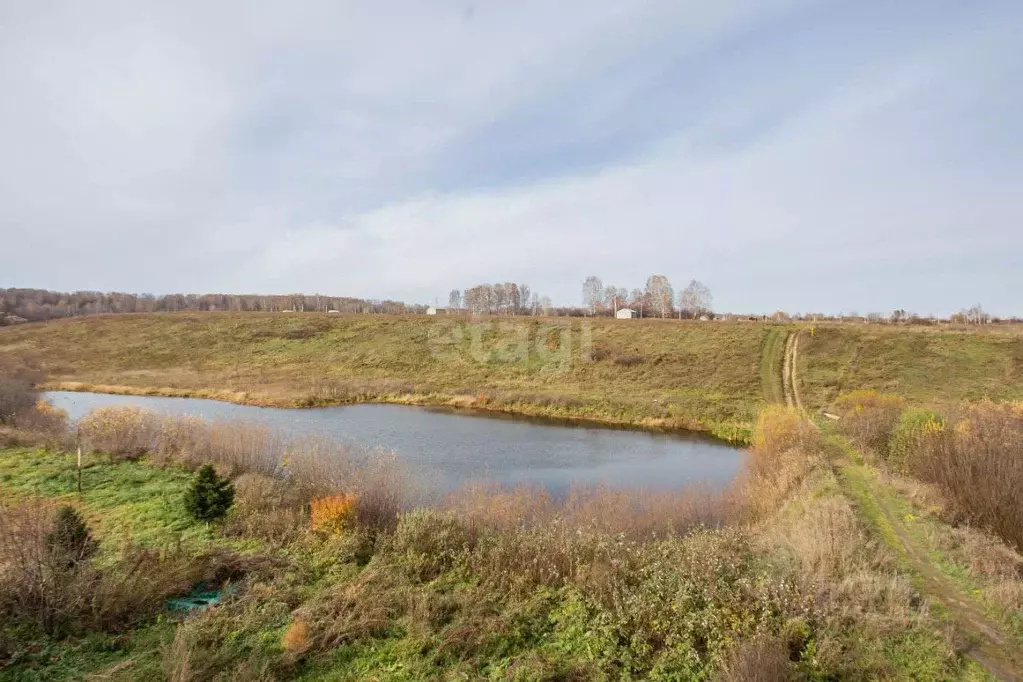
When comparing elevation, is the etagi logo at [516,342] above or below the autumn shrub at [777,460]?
above

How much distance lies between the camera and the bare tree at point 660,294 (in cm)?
9275

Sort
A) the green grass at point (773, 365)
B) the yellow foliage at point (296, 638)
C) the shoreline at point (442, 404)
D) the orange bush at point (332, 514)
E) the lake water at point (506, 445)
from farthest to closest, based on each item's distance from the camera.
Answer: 1. the green grass at point (773, 365)
2. the shoreline at point (442, 404)
3. the lake water at point (506, 445)
4. the orange bush at point (332, 514)
5. the yellow foliage at point (296, 638)

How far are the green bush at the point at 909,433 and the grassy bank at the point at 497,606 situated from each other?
14.5 feet

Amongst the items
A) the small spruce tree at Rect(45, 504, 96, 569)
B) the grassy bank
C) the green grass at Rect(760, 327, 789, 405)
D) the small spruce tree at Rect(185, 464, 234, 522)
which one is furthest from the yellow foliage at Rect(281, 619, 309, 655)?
the green grass at Rect(760, 327, 789, 405)

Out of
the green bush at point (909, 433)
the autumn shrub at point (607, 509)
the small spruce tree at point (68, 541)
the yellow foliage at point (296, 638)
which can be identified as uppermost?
the green bush at point (909, 433)

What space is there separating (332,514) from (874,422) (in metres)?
18.2

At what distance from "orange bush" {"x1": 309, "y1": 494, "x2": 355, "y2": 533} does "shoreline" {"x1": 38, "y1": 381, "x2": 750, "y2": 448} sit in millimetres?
20481

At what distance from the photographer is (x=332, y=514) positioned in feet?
35.0

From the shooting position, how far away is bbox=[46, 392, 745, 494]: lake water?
1886 cm

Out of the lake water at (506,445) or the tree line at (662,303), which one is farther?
the tree line at (662,303)

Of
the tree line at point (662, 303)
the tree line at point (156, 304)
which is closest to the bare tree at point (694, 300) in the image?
the tree line at point (662, 303)

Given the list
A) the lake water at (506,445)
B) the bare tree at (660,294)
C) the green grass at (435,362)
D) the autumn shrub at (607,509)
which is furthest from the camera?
the bare tree at (660,294)

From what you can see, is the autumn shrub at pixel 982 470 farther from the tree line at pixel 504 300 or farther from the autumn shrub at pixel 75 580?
the tree line at pixel 504 300

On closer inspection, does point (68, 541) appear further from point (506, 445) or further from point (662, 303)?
point (662, 303)
